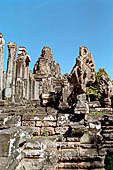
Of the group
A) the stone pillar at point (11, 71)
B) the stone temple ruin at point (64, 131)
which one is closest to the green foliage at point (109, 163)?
the stone temple ruin at point (64, 131)

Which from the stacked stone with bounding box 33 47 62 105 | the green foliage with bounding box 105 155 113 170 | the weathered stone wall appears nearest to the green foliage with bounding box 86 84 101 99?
the weathered stone wall

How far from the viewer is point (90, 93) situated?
8.07m

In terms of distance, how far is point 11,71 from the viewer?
14602 mm

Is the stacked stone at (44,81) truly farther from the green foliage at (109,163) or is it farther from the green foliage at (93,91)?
the green foliage at (109,163)

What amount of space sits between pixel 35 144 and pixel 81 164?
1196 mm

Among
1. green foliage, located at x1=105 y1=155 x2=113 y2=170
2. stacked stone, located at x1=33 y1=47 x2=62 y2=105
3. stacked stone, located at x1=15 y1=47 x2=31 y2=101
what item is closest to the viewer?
green foliage, located at x1=105 y1=155 x2=113 y2=170

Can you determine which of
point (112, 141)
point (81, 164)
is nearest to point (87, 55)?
point (112, 141)

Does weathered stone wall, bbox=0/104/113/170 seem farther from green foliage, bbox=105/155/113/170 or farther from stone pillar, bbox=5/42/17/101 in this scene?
stone pillar, bbox=5/42/17/101

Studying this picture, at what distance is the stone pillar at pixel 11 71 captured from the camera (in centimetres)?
1426

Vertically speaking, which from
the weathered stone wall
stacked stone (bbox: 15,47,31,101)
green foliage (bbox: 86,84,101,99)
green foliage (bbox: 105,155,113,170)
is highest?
stacked stone (bbox: 15,47,31,101)

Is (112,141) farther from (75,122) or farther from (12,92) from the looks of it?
(12,92)

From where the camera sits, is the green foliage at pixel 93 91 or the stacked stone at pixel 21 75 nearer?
the green foliage at pixel 93 91

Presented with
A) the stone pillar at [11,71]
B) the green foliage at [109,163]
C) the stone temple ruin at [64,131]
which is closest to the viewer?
the stone temple ruin at [64,131]

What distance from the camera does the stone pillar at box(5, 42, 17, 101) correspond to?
14.3 m
